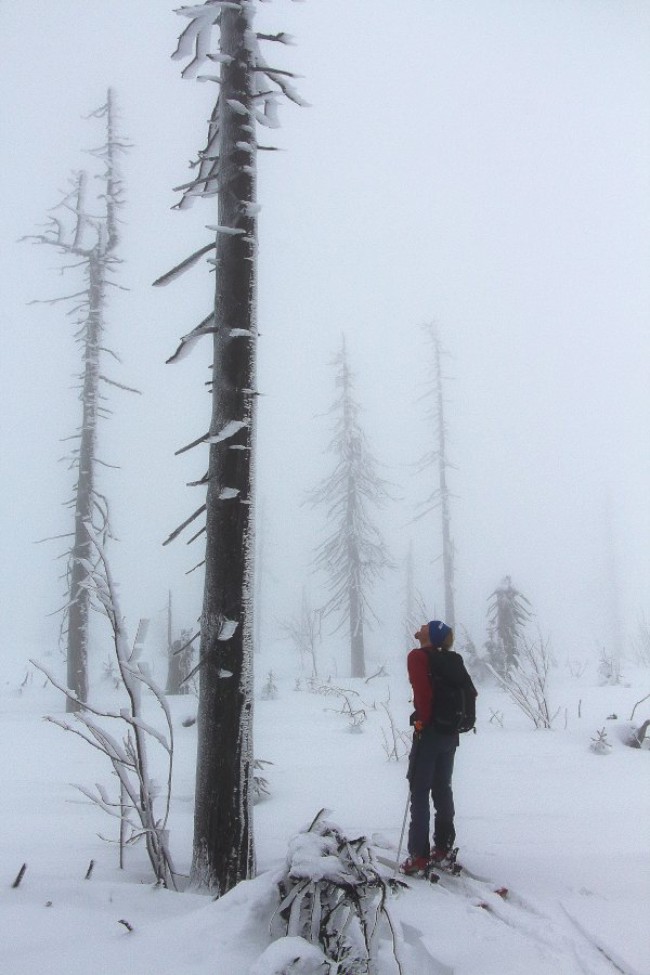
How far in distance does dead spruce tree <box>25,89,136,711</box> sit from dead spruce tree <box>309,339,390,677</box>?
1114cm

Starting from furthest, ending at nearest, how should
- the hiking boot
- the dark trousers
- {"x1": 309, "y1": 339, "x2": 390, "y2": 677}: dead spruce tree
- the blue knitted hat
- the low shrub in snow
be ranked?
{"x1": 309, "y1": 339, "x2": 390, "y2": 677}: dead spruce tree < the blue knitted hat < the dark trousers < the hiking boot < the low shrub in snow

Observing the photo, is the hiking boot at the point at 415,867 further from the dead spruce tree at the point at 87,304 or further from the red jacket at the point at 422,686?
the dead spruce tree at the point at 87,304

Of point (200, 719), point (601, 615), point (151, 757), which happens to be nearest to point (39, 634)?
point (151, 757)

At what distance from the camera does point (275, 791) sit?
5637 mm

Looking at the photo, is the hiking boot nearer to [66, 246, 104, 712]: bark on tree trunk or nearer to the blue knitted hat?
the blue knitted hat

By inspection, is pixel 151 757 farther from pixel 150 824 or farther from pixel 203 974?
pixel 203 974

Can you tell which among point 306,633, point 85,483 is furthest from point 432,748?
point 306,633

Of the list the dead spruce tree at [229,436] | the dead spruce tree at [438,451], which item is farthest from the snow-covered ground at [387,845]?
the dead spruce tree at [438,451]

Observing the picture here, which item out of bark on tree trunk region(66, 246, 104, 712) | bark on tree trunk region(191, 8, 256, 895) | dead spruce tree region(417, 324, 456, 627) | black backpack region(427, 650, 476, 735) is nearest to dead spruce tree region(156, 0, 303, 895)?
bark on tree trunk region(191, 8, 256, 895)

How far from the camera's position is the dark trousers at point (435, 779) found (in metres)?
3.76

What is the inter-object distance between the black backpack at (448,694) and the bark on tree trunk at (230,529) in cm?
128

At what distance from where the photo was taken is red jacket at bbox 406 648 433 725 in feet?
12.4

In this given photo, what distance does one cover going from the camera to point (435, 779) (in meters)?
3.88

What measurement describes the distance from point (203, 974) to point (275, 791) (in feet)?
12.5
